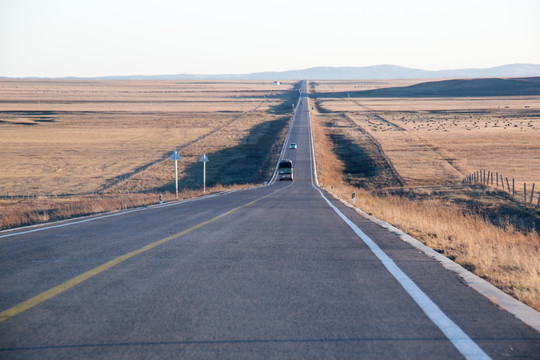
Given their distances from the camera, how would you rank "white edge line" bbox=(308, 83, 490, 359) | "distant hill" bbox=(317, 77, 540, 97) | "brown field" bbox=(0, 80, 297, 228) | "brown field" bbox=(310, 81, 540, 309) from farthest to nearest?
1. "distant hill" bbox=(317, 77, 540, 97)
2. "brown field" bbox=(0, 80, 297, 228)
3. "brown field" bbox=(310, 81, 540, 309)
4. "white edge line" bbox=(308, 83, 490, 359)

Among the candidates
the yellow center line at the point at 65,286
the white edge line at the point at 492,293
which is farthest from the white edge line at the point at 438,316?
the yellow center line at the point at 65,286

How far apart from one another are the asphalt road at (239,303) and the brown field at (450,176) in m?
1.28

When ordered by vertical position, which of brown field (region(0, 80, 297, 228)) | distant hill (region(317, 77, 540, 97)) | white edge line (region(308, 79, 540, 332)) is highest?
distant hill (region(317, 77, 540, 97))

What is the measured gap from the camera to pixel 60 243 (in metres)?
9.57

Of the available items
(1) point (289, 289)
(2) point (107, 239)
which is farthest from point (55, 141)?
(1) point (289, 289)

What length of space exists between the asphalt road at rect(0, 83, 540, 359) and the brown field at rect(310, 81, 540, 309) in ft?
4.18

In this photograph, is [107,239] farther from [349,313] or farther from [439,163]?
[439,163]

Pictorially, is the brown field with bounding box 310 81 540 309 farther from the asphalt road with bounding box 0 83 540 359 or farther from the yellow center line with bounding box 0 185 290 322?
the yellow center line with bounding box 0 185 290 322

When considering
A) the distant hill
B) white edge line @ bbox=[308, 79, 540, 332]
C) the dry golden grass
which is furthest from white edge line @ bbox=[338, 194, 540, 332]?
the distant hill

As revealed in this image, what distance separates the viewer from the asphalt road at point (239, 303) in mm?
4461

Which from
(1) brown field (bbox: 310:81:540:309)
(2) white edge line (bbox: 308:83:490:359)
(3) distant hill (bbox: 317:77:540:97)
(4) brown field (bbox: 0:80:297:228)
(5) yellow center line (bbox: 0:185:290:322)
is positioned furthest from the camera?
(3) distant hill (bbox: 317:77:540:97)

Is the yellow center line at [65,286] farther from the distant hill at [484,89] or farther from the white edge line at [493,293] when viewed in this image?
the distant hill at [484,89]

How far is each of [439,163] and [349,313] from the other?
4793 centimetres

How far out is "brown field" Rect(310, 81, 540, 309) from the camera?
9.67m
